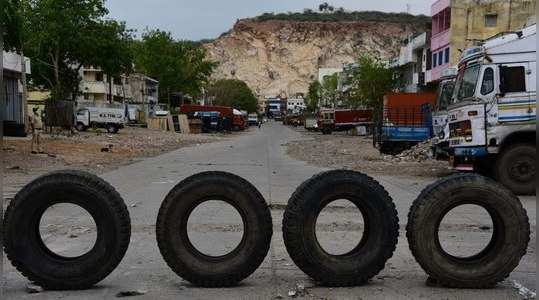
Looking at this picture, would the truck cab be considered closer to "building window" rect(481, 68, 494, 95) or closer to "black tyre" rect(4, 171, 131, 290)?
"building window" rect(481, 68, 494, 95)

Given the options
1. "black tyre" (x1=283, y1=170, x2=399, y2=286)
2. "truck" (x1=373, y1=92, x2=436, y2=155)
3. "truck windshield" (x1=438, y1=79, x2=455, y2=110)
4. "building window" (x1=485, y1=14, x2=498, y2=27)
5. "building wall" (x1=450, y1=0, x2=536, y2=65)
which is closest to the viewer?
"black tyre" (x1=283, y1=170, x2=399, y2=286)

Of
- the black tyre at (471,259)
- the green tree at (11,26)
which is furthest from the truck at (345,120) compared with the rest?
the black tyre at (471,259)

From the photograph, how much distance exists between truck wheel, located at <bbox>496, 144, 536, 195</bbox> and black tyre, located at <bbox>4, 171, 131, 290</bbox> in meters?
11.3

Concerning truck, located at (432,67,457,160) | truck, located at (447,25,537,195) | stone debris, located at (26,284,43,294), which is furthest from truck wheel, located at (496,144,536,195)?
stone debris, located at (26,284,43,294)

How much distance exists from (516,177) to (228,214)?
786 centimetres

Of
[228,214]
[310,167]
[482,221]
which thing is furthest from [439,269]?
[310,167]

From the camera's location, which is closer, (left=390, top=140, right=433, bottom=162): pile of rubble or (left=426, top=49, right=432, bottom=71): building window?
(left=390, top=140, right=433, bottom=162): pile of rubble

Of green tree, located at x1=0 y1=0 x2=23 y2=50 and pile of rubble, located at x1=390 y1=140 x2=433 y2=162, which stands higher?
green tree, located at x1=0 y1=0 x2=23 y2=50

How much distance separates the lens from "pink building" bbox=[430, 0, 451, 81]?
182 feet

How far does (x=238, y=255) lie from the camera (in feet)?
22.1

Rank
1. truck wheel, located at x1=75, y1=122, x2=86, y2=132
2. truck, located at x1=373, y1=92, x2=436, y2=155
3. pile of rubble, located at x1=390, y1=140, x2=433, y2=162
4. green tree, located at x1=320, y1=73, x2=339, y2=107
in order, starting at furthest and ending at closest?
1. green tree, located at x1=320, y1=73, x2=339, y2=107
2. truck wheel, located at x1=75, y1=122, x2=86, y2=132
3. truck, located at x1=373, y1=92, x2=436, y2=155
4. pile of rubble, located at x1=390, y1=140, x2=433, y2=162

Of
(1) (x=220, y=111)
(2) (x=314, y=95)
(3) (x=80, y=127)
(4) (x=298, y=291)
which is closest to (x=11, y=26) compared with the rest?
(4) (x=298, y=291)

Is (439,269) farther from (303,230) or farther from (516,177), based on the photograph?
(516,177)

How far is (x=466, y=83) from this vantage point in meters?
16.4
